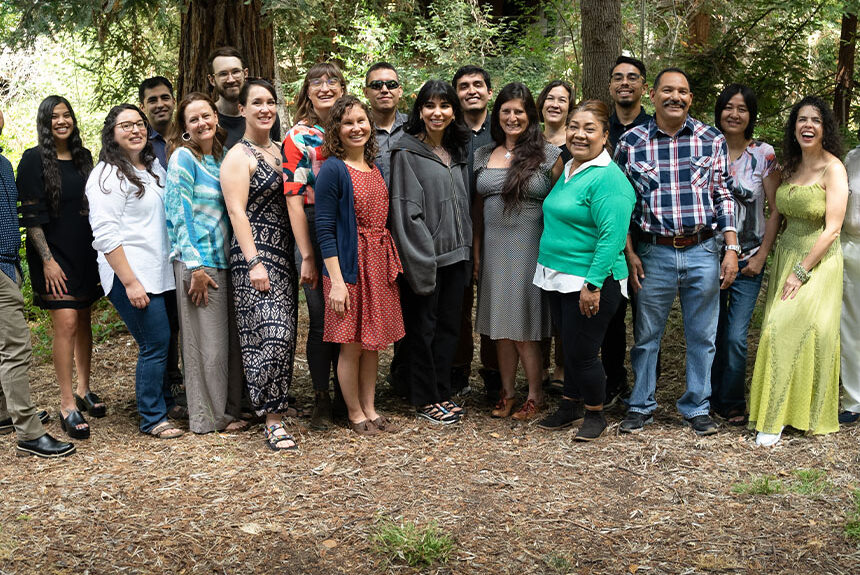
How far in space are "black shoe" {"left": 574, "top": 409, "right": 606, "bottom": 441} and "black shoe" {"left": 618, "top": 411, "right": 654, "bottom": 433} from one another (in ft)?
0.51

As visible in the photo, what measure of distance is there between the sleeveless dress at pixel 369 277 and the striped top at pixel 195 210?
0.75 meters

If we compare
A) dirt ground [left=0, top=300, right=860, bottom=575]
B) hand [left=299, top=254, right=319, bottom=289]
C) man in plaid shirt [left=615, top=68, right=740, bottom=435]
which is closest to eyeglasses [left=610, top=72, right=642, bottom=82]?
man in plaid shirt [left=615, top=68, right=740, bottom=435]

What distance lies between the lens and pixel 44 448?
4.80m

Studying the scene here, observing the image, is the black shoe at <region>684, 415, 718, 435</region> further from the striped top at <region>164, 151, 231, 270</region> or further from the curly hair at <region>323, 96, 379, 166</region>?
the striped top at <region>164, 151, 231, 270</region>

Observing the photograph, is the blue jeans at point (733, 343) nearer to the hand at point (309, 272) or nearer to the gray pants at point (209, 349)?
the hand at point (309, 272)

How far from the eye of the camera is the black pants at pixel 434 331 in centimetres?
522

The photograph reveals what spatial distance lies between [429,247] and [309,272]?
765 mm

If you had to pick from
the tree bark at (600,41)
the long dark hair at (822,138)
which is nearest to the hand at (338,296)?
the long dark hair at (822,138)

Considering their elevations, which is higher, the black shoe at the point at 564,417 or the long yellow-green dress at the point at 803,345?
the long yellow-green dress at the point at 803,345

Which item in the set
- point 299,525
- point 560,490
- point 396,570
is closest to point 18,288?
point 299,525

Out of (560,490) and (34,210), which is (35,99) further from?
(560,490)

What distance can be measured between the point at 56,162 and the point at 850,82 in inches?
259

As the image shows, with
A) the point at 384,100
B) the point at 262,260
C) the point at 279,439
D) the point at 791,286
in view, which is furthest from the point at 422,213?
the point at 791,286

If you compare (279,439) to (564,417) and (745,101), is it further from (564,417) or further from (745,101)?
(745,101)
